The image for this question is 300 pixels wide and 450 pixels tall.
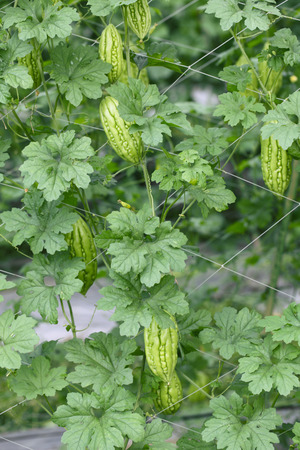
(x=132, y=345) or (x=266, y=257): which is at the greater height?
(x=132, y=345)

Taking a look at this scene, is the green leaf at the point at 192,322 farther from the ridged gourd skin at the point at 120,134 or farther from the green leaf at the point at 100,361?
the ridged gourd skin at the point at 120,134

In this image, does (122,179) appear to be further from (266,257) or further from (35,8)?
(35,8)

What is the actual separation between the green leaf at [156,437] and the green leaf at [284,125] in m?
0.73

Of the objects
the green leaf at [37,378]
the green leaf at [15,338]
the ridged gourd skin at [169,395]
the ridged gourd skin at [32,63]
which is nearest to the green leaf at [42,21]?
the ridged gourd skin at [32,63]

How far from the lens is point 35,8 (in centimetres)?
154

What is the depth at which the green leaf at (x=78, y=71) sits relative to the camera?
155 cm

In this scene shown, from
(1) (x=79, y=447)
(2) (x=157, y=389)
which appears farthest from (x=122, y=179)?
(1) (x=79, y=447)

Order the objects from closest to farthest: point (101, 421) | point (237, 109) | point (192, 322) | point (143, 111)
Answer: point (101, 421) → point (143, 111) → point (237, 109) → point (192, 322)

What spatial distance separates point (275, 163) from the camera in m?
1.69

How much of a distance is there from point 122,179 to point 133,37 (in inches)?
37.3

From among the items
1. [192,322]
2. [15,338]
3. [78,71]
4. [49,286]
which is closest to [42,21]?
[78,71]

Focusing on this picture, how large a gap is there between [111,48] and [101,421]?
88 centimetres

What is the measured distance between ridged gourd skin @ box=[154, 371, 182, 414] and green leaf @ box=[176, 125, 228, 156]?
598 millimetres

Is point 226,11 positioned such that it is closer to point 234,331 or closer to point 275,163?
point 275,163
